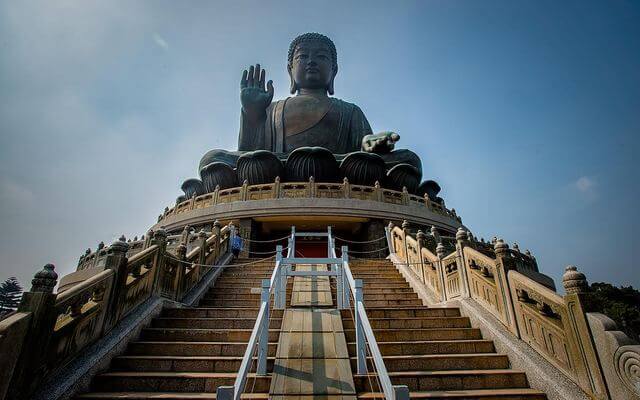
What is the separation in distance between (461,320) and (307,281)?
315cm

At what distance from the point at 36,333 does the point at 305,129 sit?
719 inches

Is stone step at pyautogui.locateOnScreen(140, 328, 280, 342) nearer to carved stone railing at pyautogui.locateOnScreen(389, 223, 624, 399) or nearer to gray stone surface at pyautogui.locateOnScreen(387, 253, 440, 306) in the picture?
carved stone railing at pyautogui.locateOnScreen(389, 223, 624, 399)

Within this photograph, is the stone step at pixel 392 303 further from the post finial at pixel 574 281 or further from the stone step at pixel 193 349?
the post finial at pixel 574 281

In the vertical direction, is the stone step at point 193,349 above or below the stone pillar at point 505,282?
below

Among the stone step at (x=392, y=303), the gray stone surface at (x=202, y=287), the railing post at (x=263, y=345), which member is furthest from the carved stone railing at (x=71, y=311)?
the stone step at (x=392, y=303)

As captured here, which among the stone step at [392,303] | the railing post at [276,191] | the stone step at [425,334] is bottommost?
the stone step at [425,334]

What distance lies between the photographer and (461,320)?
5305 millimetres

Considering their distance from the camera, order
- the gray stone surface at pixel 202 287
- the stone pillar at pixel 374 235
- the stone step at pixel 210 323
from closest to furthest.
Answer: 1. the stone step at pixel 210 323
2. the gray stone surface at pixel 202 287
3. the stone pillar at pixel 374 235

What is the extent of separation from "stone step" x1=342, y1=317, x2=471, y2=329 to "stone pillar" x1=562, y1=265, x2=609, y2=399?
5.56ft

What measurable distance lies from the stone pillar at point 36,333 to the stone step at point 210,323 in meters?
1.76

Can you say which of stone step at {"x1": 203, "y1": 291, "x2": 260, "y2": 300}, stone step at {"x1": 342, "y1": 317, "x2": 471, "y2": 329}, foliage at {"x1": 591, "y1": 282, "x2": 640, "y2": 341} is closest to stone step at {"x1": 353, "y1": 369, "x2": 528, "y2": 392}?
stone step at {"x1": 342, "y1": 317, "x2": 471, "y2": 329}

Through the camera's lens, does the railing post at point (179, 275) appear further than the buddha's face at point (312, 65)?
No

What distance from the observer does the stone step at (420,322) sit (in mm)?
5188

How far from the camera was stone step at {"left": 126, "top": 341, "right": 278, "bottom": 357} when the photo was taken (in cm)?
439
